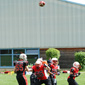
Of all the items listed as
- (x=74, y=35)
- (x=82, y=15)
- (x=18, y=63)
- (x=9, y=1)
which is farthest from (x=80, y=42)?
(x=18, y=63)

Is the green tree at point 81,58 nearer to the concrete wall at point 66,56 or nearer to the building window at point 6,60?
the concrete wall at point 66,56

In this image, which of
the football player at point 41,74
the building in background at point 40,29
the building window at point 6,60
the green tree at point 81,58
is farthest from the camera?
the building window at point 6,60

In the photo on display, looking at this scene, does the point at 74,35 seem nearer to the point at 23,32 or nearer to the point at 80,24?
the point at 80,24

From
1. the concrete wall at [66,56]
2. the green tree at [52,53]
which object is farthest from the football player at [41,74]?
the concrete wall at [66,56]

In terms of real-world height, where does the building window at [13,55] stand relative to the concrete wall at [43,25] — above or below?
below

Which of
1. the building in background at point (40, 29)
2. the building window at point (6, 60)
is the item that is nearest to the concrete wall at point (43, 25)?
the building in background at point (40, 29)

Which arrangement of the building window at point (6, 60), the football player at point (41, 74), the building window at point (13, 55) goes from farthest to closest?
the building window at point (6, 60) < the building window at point (13, 55) < the football player at point (41, 74)

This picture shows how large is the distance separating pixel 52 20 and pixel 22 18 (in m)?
3.46

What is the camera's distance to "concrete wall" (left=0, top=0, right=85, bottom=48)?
29.6 metres

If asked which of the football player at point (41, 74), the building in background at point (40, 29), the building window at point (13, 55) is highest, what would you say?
the building in background at point (40, 29)

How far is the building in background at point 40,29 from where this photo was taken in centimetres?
2958

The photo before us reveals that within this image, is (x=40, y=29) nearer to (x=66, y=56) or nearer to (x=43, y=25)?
(x=43, y=25)

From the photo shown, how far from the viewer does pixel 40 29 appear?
29656 millimetres

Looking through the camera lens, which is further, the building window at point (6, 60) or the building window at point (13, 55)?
the building window at point (6, 60)
